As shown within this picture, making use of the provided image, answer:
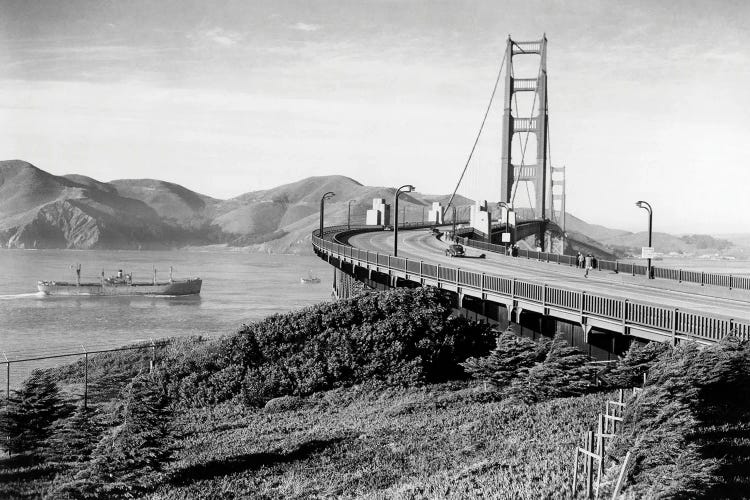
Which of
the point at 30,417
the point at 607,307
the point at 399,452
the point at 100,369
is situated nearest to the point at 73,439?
the point at 30,417

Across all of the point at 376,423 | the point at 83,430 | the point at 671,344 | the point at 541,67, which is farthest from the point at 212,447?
the point at 541,67

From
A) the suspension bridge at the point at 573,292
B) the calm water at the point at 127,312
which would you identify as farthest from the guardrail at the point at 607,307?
the calm water at the point at 127,312

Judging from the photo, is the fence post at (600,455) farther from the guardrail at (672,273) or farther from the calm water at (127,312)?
the calm water at (127,312)

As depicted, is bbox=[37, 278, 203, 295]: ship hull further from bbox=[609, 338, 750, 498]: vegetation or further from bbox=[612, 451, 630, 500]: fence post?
bbox=[612, 451, 630, 500]: fence post

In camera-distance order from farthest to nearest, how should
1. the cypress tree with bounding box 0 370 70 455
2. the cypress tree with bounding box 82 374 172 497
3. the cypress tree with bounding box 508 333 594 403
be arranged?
the cypress tree with bounding box 0 370 70 455, the cypress tree with bounding box 508 333 594 403, the cypress tree with bounding box 82 374 172 497

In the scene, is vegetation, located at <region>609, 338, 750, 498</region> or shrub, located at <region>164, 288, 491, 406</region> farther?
shrub, located at <region>164, 288, 491, 406</region>

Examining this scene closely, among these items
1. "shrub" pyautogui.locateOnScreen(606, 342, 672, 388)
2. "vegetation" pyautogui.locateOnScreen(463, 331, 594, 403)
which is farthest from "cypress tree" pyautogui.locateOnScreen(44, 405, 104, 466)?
Result: "shrub" pyautogui.locateOnScreen(606, 342, 672, 388)

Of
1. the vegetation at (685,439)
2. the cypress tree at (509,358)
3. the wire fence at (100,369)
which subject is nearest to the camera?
the vegetation at (685,439)
